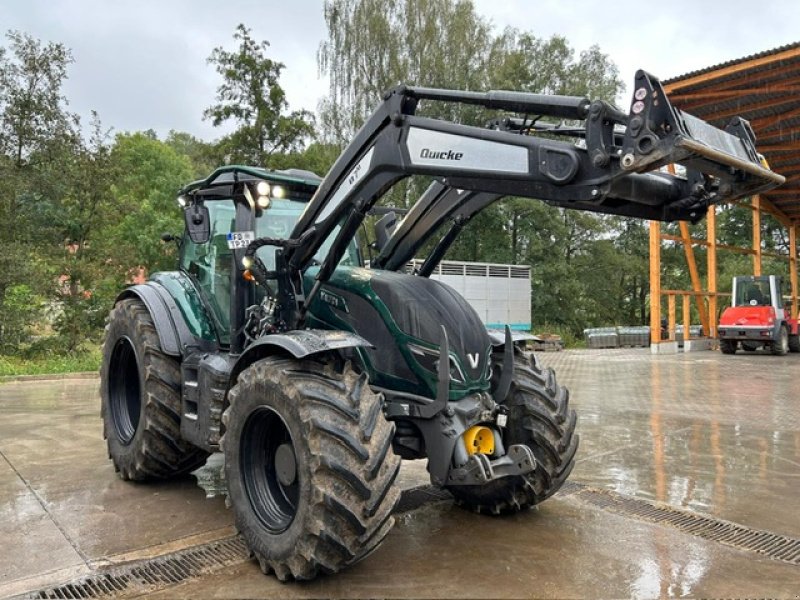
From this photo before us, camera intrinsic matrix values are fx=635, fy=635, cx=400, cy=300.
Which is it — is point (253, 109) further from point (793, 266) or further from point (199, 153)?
point (793, 266)

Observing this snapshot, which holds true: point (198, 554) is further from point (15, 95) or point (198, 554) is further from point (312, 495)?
point (15, 95)

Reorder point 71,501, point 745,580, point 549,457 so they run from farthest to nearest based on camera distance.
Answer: point 71,501, point 549,457, point 745,580

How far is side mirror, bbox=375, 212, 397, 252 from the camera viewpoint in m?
4.89

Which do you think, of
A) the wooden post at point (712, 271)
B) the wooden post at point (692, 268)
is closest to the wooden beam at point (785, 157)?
the wooden post at point (712, 271)

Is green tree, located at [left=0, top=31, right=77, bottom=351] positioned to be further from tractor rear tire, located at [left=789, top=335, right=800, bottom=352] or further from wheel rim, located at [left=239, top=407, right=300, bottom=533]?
tractor rear tire, located at [left=789, top=335, right=800, bottom=352]

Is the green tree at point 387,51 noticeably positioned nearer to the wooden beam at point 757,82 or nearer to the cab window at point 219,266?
the wooden beam at point 757,82

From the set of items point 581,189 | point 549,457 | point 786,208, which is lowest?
point 549,457

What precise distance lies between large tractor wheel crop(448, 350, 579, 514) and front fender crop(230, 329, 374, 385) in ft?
3.94

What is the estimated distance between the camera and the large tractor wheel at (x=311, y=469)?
299 centimetres

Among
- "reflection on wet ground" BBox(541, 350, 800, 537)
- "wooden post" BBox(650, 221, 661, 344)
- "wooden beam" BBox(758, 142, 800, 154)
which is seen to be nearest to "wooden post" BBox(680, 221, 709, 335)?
"wooden post" BBox(650, 221, 661, 344)

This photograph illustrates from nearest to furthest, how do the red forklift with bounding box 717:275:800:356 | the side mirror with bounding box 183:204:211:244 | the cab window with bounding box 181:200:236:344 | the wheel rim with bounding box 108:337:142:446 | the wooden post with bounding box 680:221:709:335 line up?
the side mirror with bounding box 183:204:211:244 < the cab window with bounding box 181:200:236:344 < the wheel rim with bounding box 108:337:142:446 < the red forklift with bounding box 717:275:800:356 < the wooden post with bounding box 680:221:709:335

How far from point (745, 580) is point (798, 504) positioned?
185 centimetres

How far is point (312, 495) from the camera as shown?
A: 3006mm

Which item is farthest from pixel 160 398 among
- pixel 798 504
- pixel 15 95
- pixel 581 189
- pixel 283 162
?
pixel 283 162
